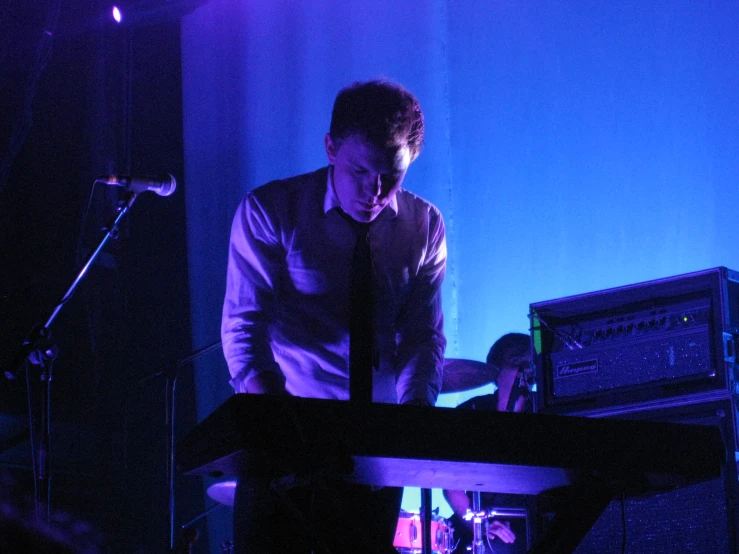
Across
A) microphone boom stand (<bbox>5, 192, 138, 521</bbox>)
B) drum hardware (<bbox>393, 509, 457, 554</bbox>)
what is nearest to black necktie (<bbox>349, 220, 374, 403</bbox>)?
microphone boom stand (<bbox>5, 192, 138, 521</bbox>)

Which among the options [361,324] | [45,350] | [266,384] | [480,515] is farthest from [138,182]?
[480,515]

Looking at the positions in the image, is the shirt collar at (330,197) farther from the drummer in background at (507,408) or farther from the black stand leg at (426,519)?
the drummer in background at (507,408)

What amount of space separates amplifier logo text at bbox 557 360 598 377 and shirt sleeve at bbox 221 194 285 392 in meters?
1.28

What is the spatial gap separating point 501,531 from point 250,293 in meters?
3.28

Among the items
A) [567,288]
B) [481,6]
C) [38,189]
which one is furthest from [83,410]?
[481,6]

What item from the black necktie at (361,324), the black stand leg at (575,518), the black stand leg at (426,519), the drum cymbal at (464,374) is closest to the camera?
the black stand leg at (575,518)

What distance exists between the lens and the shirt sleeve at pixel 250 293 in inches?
69.4

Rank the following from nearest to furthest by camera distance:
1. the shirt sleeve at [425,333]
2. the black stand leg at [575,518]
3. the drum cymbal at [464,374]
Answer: the black stand leg at [575,518]
the shirt sleeve at [425,333]
the drum cymbal at [464,374]

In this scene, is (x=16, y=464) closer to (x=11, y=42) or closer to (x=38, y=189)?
(x=38, y=189)

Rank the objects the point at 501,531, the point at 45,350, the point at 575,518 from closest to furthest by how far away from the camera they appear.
Answer: the point at 575,518 < the point at 45,350 < the point at 501,531

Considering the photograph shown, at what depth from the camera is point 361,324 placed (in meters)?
1.88

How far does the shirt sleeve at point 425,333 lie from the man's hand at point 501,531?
9.46ft

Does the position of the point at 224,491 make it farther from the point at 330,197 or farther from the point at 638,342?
the point at 638,342

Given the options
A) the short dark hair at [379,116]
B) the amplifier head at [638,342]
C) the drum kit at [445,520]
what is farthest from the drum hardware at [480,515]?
the short dark hair at [379,116]
